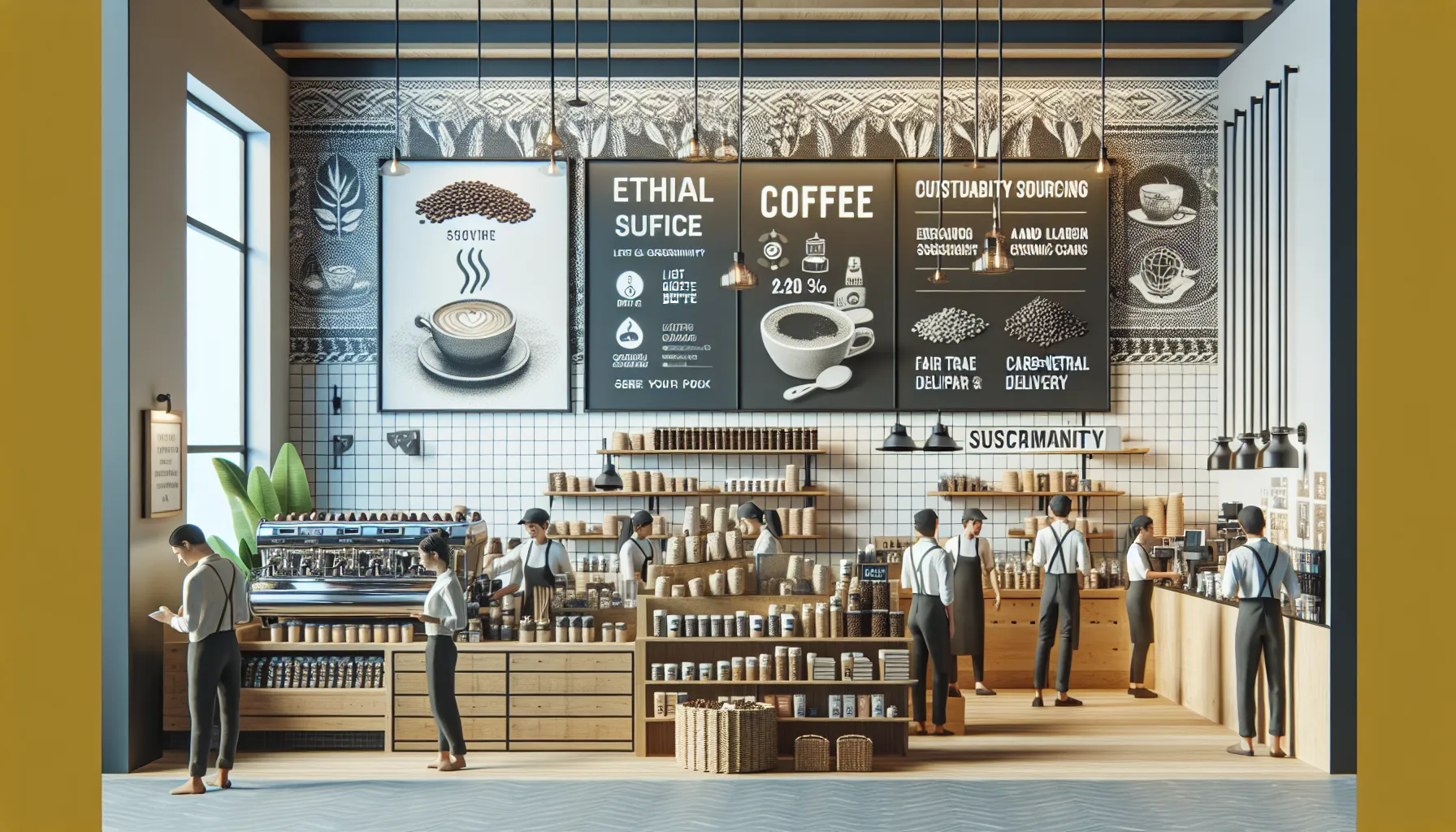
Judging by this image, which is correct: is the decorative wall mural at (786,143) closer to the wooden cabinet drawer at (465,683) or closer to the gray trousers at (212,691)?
the wooden cabinet drawer at (465,683)

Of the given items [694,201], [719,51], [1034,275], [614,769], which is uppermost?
[719,51]

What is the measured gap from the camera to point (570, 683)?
7938 millimetres

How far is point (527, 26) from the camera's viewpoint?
1040 centimetres

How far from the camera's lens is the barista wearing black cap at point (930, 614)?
330 inches

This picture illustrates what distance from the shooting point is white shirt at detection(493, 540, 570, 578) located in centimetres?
852

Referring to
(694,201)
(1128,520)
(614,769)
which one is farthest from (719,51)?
(614,769)

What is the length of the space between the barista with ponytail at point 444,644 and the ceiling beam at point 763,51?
16.4 ft

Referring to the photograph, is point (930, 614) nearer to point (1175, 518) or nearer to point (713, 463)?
point (713, 463)

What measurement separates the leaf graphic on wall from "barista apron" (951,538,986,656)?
240 inches

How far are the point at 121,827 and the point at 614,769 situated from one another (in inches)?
107

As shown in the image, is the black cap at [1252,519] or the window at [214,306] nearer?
the black cap at [1252,519]

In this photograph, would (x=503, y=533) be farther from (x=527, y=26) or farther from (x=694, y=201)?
(x=527, y=26)

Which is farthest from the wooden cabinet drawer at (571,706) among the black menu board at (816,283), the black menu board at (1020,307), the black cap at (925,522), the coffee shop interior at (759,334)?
the black menu board at (1020,307)

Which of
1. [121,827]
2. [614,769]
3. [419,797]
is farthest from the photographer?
[614,769]
